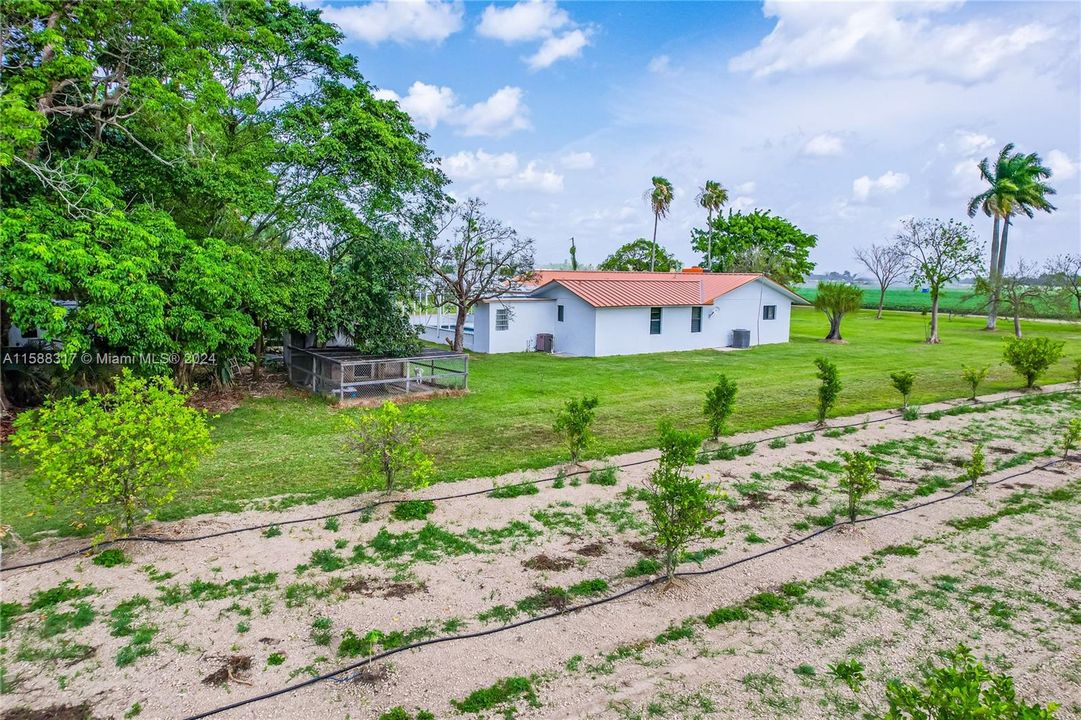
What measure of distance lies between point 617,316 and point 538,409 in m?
11.6

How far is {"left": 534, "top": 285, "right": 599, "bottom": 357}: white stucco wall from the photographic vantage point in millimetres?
24359

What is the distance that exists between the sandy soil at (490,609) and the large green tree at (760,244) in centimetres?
4150

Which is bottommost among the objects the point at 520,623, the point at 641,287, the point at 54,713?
the point at 54,713

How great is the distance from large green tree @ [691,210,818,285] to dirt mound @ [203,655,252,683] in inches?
1826

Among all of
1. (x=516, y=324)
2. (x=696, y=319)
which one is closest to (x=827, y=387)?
(x=516, y=324)

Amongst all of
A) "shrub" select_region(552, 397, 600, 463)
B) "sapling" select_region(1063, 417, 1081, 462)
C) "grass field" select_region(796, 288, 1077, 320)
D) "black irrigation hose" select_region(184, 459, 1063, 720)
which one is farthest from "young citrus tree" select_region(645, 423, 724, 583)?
"grass field" select_region(796, 288, 1077, 320)

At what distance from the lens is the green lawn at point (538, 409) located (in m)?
8.86

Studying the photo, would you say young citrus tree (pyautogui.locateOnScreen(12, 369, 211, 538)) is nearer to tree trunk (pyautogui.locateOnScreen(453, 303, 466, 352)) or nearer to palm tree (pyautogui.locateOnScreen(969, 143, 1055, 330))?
tree trunk (pyautogui.locateOnScreen(453, 303, 466, 352))

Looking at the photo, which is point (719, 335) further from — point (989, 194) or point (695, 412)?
point (989, 194)

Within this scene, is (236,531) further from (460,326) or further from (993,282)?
(993,282)

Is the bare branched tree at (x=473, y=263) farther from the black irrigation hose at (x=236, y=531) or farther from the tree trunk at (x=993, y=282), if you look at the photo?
the tree trunk at (x=993, y=282)

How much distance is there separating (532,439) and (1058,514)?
7.84 meters

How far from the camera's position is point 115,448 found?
6102 millimetres

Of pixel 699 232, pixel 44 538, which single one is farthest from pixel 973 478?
pixel 699 232
